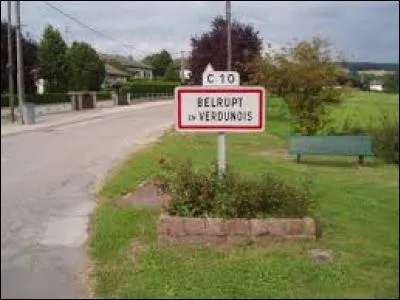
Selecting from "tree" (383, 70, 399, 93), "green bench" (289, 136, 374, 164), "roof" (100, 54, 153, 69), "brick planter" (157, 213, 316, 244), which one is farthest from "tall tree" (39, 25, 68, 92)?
"green bench" (289, 136, 374, 164)

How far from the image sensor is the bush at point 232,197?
651 cm

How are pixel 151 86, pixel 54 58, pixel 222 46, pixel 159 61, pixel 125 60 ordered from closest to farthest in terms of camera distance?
pixel 54 58 < pixel 125 60 < pixel 159 61 < pixel 151 86 < pixel 222 46

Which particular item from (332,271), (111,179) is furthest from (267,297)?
(111,179)

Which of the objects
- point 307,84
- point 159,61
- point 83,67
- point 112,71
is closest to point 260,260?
point 112,71

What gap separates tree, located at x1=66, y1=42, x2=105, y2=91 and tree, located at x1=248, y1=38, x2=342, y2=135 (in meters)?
13.8

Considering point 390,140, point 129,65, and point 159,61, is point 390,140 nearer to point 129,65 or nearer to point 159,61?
point 129,65

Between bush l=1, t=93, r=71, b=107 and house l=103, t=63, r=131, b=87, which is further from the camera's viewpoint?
bush l=1, t=93, r=71, b=107

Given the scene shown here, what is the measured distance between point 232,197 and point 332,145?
7897mm

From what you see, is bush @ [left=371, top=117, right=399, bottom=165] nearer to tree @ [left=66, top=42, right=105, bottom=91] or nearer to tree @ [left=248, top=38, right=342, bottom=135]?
tree @ [left=66, top=42, right=105, bottom=91]

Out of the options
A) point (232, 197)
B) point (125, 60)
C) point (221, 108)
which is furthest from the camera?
point (221, 108)

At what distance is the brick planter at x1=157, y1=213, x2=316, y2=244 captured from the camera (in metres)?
6.33

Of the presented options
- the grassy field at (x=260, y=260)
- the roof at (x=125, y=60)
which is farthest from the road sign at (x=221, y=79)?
the grassy field at (x=260, y=260)

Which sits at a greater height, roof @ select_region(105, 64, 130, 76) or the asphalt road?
roof @ select_region(105, 64, 130, 76)

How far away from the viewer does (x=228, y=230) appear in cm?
634
